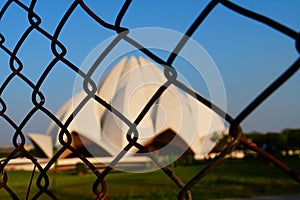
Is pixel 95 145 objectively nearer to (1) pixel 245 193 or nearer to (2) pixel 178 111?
(2) pixel 178 111

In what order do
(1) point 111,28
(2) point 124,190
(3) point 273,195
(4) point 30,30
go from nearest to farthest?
(1) point 111,28 < (4) point 30,30 < (3) point 273,195 < (2) point 124,190

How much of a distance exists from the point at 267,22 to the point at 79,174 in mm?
11430

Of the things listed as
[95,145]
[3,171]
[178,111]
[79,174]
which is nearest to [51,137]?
[95,145]

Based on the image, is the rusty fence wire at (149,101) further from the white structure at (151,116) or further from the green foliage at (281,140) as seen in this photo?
the green foliage at (281,140)

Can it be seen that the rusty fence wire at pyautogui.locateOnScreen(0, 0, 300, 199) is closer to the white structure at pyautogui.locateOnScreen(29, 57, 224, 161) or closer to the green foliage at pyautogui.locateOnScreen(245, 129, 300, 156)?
the white structure at pyautogui.locateOnScreen(29, 57, 224, 161)

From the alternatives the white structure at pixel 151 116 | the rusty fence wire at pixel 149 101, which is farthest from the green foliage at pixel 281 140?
the rusty fence wire at pixel 149 101

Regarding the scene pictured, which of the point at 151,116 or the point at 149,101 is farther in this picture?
the point at 151,116

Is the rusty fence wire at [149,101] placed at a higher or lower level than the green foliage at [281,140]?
higher

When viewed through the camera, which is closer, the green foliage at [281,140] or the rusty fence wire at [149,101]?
the rusty fence wire at [149,101]

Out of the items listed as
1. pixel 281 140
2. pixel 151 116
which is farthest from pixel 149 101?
pixel 281 140

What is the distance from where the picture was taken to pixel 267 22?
0.96ft

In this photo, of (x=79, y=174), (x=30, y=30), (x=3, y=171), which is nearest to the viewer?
(x=30, y=30)

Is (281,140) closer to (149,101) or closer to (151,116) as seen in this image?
(151,116)

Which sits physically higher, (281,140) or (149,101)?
(149,101)
